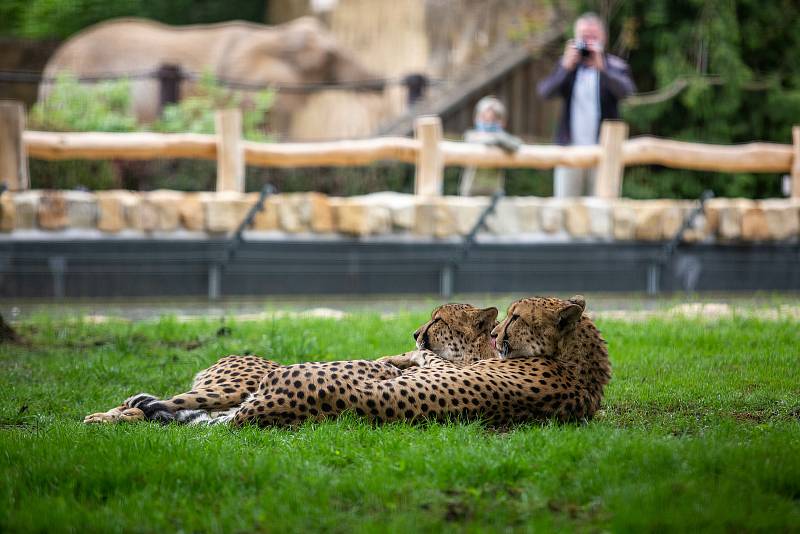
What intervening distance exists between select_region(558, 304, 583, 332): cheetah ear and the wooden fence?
6.21 m

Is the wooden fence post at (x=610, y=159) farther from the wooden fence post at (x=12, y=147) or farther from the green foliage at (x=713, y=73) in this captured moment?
the green foliage at (x=713, y=73)

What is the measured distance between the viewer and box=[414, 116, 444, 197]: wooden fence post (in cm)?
1099

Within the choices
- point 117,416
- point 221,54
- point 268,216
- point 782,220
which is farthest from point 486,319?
point 221,54

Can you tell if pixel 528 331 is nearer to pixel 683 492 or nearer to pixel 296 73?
pixel 683 492

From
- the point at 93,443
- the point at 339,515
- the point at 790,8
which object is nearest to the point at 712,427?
the point at 339,515

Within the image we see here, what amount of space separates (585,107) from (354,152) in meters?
3.25

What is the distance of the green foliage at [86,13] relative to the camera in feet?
81.1

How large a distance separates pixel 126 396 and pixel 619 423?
8.79 ft

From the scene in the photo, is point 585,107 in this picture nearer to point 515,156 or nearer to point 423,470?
point 515,156

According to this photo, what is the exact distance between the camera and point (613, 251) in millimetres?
11602

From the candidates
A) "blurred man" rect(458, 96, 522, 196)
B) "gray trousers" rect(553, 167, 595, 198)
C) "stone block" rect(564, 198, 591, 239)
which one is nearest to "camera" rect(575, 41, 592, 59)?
"blurred man" rect(458, 96, 522, 196)

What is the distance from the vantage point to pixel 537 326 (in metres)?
5.01

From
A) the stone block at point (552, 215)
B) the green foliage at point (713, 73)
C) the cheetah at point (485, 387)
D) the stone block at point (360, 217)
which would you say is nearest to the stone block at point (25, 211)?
the stone block at point (360, 217)

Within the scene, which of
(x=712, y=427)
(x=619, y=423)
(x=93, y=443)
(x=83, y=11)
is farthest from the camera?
(x=83, y=11)
